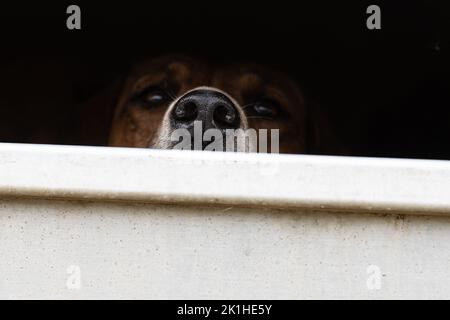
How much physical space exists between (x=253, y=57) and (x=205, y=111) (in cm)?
142

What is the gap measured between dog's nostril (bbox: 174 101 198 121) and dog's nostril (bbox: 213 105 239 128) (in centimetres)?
7

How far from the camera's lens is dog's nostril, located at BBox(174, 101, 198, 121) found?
9.09ft

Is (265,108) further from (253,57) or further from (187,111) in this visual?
(187,111)

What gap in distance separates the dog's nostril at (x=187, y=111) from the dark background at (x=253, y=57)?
1211 millimetres

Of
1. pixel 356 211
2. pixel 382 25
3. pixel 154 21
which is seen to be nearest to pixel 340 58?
pixel 382 25

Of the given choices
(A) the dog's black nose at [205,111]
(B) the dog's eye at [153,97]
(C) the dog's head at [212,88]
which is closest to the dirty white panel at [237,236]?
(A) the dog's black nose at [205,111]

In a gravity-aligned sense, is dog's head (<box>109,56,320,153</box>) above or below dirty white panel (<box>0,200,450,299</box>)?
above

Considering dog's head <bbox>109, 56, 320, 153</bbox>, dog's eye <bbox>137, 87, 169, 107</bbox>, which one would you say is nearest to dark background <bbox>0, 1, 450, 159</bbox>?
dog's head <bbox>109, 56, 320, 153</bbox>

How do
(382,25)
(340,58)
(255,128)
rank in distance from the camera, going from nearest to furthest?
(255,128) < (382,25) < (340,58)

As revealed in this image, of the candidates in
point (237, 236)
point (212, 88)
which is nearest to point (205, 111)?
point (212, 88)

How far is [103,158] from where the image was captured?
63.2 inches

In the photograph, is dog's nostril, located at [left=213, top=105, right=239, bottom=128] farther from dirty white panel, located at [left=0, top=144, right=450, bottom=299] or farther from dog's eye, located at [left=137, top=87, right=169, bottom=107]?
dirty white panel, located at [left=0, top=144, right=450, bottom=299]
